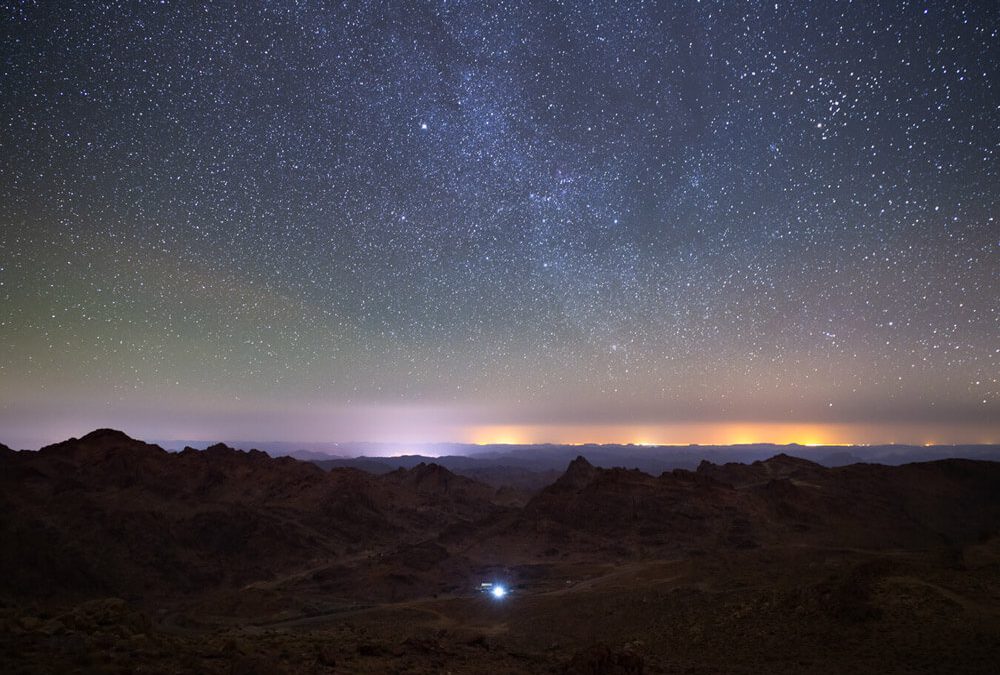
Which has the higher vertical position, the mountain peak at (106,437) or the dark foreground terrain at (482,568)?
the mountain peak at (106,437)

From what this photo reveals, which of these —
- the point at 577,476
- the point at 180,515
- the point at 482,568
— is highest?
the point at 577,476

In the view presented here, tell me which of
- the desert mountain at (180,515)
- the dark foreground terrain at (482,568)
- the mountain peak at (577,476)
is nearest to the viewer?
the dark foreground terrain at (482,568)

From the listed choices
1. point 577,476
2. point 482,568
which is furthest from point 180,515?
point 577,476

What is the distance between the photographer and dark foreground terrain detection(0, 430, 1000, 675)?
17266mm

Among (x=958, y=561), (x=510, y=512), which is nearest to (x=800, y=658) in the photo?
(x=958, y=561)

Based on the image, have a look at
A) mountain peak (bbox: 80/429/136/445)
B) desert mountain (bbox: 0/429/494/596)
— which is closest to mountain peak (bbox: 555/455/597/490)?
desert mountain (bbox: 0/429/494/596)

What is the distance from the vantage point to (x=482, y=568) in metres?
58.7

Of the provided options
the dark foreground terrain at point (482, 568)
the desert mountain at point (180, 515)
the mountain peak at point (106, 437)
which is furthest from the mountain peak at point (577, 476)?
the mountain peak at point (106, 437)

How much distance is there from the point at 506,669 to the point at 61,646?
12.3 m

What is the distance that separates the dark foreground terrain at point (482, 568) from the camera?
1727 cm

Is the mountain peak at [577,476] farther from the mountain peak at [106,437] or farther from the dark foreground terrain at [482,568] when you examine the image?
the mountain peak at [106,437]

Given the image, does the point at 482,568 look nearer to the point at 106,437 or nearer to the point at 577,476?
the point at 577,476

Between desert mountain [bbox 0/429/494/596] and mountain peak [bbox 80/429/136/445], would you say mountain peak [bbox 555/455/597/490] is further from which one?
mountain peak [bbox 80/429/136/445]

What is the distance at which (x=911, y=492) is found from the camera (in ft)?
251
